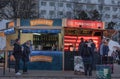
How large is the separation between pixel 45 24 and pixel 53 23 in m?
0.53

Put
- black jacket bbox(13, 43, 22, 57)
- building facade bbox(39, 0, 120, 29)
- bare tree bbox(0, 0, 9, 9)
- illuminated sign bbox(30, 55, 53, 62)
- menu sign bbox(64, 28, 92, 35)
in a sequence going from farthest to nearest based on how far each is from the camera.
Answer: building facade bbox(39, 0, 120, 29), bare tree bbox(0, 0, 9, 9), menu sign bbox(64, 28, 92, 35), illuminated sign bbox(30, 55, 53, 62), black jacket bbox(13, 43, 22, 57)

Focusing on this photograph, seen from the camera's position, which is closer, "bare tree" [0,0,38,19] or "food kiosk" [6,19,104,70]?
"food kiosk" [6,19,104,70]

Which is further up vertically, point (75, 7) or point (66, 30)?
point (75, 7)

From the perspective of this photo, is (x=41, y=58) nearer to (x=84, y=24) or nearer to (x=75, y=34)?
(x=75, y=34)

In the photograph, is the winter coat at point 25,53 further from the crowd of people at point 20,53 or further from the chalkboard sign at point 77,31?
the chalkboard sign at point 77,31

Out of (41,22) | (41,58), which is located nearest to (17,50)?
(41,58)

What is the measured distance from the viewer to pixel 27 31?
29.6 m

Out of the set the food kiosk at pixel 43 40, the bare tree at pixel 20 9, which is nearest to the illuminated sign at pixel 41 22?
the food kiosk at pixel 43 40

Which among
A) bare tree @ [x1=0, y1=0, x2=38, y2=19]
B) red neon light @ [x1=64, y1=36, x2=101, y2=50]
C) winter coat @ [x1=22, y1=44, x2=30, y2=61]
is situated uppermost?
bare tree @ [x1=0, y1=0, x2=38, y2=19]

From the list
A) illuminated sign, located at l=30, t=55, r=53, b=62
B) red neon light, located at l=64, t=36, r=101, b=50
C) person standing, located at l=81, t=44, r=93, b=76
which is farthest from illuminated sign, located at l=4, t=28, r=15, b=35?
person standing, located at l=81, t=44, r=93, b=76

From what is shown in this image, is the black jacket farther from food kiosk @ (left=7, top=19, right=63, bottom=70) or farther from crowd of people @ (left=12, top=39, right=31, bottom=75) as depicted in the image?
food kiosk @ (left=7, top=19, right=63, bottom=70)

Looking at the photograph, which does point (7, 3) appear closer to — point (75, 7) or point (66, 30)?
point (66, 30)

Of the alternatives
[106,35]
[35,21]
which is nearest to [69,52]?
[35,21]

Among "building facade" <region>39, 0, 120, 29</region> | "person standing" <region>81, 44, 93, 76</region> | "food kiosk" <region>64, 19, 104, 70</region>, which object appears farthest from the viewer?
"building facade" <region>39, 0, 120, 29</region>
